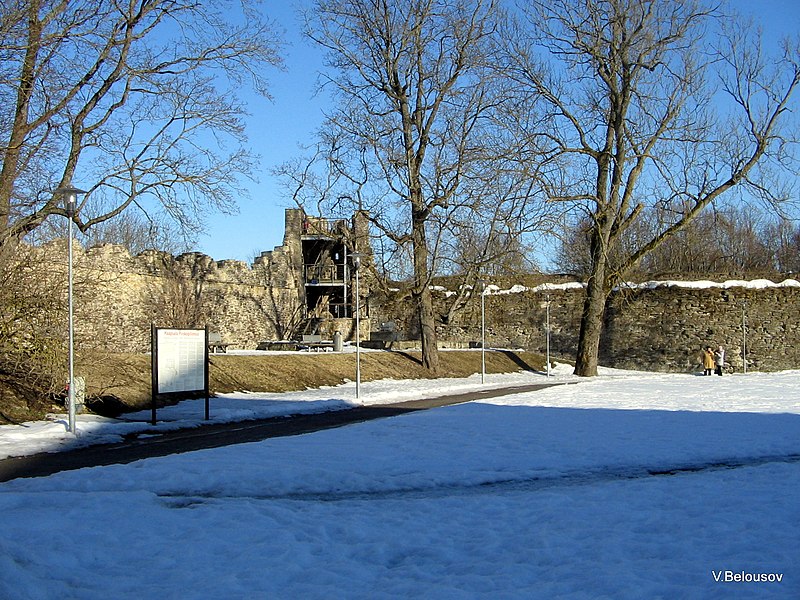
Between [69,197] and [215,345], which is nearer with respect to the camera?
[69,197]

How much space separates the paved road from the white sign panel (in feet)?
4.37

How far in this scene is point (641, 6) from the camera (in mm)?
30562

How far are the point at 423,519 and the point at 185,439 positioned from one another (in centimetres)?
751

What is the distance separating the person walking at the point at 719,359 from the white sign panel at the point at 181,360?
26.7 metres

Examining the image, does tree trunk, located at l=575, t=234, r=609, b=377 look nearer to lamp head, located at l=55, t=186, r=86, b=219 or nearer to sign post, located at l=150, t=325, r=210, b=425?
sign post, located at l=150, t=325, r=210, b=425

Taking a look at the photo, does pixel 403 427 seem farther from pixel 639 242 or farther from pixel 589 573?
pixel 639 242

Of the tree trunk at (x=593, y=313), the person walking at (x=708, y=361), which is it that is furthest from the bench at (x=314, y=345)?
the person walking at (x=708, y=361)

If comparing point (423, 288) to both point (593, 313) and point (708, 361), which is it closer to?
point (593, 313)

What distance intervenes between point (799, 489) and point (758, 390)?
16.5m

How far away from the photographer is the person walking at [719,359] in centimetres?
3722

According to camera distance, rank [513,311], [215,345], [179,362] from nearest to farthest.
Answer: [179,362] → [215,345] → [513,311]

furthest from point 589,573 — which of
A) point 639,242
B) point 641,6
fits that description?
point 639,242

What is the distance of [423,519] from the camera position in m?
7.82

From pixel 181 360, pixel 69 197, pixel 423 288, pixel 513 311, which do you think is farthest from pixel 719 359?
pixel 69 197
